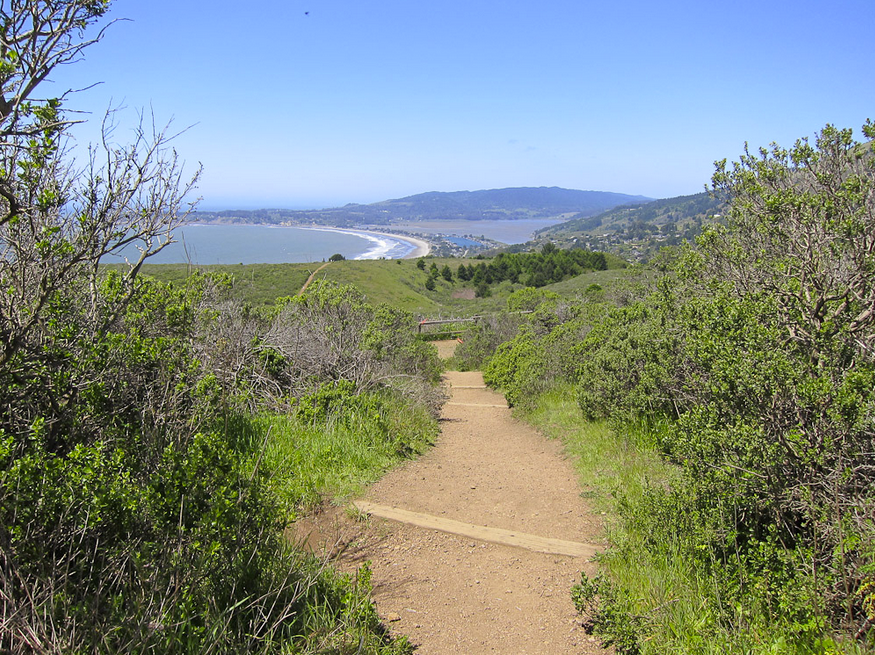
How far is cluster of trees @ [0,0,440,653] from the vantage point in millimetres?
1989

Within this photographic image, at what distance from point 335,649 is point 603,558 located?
199cm

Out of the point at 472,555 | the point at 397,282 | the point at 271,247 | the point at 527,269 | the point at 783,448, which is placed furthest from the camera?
the point at 271,247

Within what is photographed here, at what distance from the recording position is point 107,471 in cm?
223

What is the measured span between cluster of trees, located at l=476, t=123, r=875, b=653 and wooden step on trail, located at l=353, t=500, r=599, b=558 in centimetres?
40

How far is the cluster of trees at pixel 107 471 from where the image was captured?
6.53ft

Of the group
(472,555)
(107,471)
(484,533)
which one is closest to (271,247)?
(484,533)

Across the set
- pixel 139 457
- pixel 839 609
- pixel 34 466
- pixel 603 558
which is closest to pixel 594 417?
pixel 603 558

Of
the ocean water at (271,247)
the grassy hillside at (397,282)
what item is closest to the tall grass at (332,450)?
the grassy hillside at (397,282)

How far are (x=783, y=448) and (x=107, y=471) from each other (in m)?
3.05

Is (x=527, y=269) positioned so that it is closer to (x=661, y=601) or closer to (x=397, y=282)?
(x=397, y=282)

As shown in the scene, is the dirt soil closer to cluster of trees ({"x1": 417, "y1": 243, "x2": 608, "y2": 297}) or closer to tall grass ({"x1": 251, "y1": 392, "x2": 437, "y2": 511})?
tall grass ({"x1": 251, "y1": 392, "x2": 437, "y2": 511})

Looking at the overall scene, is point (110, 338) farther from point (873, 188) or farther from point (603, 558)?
point (873, 188)

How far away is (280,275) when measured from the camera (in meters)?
44.5

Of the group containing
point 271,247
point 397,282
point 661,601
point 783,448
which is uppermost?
point 271,247
